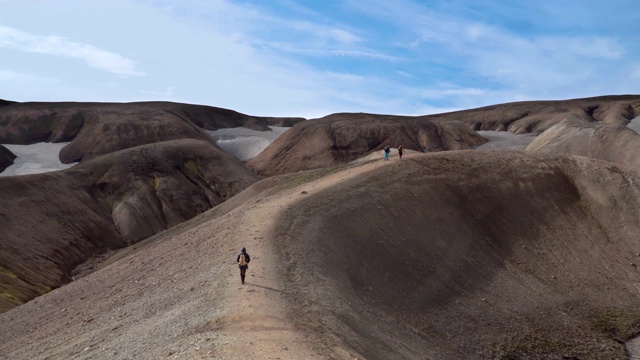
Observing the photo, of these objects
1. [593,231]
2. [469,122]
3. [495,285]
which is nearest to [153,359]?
[495,285]

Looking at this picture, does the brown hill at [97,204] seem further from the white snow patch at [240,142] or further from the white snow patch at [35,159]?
the white snow patch at [240,142]

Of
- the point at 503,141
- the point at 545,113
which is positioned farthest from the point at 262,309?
the point at 545,113

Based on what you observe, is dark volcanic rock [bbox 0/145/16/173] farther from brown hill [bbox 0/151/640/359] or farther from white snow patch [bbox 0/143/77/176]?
brown hill [bbox 0/151/640/359]

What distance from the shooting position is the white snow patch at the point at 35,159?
309 ft

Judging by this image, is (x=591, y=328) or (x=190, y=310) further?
(x=591, y=328)

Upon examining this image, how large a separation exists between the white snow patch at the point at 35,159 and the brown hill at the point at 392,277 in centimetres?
6389

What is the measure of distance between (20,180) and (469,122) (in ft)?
360

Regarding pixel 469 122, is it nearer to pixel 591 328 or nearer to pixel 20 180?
pixel 20 180

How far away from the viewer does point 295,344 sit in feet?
54.7

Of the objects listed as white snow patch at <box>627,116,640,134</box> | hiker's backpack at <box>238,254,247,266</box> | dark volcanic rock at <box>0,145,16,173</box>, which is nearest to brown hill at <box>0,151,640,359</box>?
hiker's backpack at <box>238,254,247,266</box>

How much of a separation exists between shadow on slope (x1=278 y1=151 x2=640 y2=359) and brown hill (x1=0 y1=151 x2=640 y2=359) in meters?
0.10

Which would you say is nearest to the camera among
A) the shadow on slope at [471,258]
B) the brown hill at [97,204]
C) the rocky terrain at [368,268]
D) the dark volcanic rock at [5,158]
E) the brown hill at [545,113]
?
the rocky terrain at [368,268]

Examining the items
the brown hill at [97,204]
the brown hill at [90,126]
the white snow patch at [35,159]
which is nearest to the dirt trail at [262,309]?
the brown hill at [97,204]

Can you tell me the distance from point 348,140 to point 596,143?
5269 centimetres
